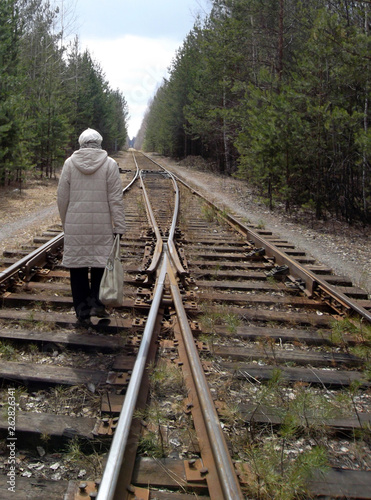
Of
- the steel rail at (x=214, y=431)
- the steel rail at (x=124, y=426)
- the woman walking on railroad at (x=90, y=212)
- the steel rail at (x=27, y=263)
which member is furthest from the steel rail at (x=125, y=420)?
the steel rail at (x=27, y=263)

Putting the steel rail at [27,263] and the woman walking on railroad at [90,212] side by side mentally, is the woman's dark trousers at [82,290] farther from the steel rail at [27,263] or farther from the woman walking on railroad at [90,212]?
the steel rail at [27,263]

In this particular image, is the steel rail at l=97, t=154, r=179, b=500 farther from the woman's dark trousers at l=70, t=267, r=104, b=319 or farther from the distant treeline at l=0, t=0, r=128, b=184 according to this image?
the distant treeline at l=0, t=0, r=128, b=184

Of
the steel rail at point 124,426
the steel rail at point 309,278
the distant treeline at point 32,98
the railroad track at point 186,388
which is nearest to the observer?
the steel rail at point 124,426

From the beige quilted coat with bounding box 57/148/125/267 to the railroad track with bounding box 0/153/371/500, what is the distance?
2.05 feet

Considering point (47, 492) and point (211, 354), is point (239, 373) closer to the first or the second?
point (211, 354)

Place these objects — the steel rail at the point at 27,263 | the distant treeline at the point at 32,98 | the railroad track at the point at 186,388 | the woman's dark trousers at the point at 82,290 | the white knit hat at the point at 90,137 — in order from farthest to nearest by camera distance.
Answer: the distant treeline at the point at 32,98, the steel rail at the point at 27,263, the woman's dark trousers at the point at 82,290, the white knit hat at the point at 90,137, the railroad track at the point at 186,388

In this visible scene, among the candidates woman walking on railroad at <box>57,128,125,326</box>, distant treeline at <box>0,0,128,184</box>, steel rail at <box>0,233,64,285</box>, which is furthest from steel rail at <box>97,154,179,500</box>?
distant treeline at <box>0,0,128,184</box>

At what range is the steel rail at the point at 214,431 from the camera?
181 centimetres

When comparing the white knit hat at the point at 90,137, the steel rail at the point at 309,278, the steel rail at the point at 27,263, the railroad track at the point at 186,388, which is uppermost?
the white knit hat at the point at 90,137

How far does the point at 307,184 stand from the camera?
11172 millimetres

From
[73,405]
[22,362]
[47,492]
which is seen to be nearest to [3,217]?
[22,362]

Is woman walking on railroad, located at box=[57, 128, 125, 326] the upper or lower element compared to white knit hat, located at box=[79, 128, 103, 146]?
lower

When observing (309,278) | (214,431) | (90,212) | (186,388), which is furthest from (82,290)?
(309,278)

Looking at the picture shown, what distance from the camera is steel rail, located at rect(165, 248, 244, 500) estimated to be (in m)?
1.81
